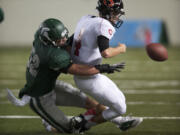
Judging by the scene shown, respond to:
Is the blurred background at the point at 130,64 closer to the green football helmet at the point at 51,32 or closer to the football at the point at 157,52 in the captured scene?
the football at the point at 157,52

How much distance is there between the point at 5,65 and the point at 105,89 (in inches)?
269

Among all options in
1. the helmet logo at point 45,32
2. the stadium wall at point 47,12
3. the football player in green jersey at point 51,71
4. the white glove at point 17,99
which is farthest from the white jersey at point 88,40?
the stadium wall at point 47,12

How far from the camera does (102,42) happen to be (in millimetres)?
3742

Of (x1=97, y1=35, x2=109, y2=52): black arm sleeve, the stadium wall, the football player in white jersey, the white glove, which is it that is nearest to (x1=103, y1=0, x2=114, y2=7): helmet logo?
the football player in white jersey

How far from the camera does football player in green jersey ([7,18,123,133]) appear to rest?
12.2 ft

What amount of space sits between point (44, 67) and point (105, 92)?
576 millimetres

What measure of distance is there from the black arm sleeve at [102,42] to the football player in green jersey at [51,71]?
0.51ft

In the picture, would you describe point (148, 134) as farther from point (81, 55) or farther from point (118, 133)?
point (81, 55)

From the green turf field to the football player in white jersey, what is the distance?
28 cm

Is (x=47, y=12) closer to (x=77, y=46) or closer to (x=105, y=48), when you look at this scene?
(x=77, y=46)

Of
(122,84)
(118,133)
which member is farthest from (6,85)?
(118,133)

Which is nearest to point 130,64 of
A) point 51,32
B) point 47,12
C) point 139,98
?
point 139,98

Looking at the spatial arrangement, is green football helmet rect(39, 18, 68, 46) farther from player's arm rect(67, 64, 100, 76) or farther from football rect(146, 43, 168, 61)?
football rect(146, 43, 168, 61)

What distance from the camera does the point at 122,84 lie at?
7324mm
